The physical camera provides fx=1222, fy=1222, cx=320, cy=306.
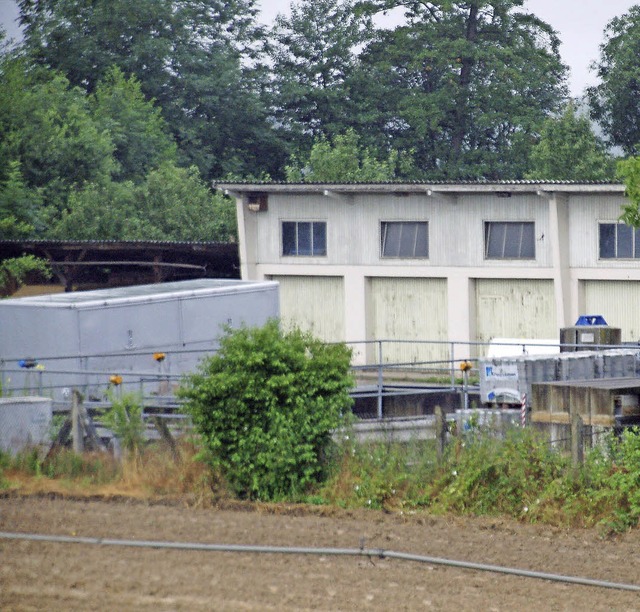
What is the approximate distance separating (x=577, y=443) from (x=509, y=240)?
21.4m

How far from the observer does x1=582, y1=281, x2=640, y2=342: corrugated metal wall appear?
1331 inches

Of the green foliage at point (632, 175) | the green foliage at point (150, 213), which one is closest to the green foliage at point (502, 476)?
the green foliage at point (632, 175)

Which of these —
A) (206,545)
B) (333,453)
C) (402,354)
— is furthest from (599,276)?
(206,545)

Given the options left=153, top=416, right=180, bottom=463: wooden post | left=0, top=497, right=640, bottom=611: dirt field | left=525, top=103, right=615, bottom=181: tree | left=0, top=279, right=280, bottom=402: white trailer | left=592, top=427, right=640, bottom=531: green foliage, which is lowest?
left=0, top=497, right=640, bottom=611: dirt field

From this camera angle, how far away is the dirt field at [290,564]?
1091cm

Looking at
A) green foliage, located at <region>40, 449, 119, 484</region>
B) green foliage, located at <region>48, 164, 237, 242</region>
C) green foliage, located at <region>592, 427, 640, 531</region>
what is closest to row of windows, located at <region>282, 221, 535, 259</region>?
green foliage, located at <region>48, 164, 237, 242</region>

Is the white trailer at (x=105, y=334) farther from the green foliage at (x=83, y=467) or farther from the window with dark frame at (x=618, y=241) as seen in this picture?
the window with dark frame at (x=618, y=241)

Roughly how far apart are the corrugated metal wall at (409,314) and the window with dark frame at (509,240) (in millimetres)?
1855

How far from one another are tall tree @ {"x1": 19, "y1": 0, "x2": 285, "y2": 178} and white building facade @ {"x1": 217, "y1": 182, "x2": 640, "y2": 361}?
3446 centimetres

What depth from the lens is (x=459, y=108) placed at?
70.4 m

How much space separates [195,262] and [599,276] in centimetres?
1326

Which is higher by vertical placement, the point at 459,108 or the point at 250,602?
the point at 459,108

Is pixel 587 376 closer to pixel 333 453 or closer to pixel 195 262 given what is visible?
pixel 333 453

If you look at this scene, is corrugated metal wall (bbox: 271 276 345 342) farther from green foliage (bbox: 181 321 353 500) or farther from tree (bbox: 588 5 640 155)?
tree (bbox: 588 5 640 155)
